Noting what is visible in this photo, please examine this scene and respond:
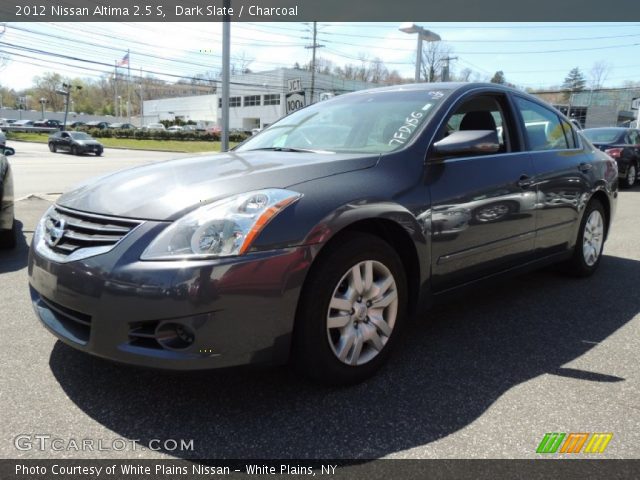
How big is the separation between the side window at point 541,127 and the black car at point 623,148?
974 cm

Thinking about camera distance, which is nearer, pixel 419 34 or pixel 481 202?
pixel 481 202

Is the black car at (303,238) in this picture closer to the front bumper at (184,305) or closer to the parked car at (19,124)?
the front bumper at (184,305)

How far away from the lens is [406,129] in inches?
123

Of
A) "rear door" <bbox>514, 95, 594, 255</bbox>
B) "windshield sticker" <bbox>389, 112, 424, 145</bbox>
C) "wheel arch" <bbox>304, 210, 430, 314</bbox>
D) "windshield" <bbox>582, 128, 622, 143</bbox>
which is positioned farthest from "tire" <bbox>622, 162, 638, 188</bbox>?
"wheel arch" <bbox>304, 210, 430, 314</bbox>

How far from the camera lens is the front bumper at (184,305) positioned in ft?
6.85

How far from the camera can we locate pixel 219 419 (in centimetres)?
230

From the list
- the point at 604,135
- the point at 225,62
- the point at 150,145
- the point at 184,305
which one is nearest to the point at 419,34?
the point at 604,135

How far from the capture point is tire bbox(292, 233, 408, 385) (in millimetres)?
2348

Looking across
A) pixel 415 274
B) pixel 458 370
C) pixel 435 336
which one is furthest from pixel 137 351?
pixel 435 336

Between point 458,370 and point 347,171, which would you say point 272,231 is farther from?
point 458,370

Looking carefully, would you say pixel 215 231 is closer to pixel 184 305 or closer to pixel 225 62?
pixel 184 305

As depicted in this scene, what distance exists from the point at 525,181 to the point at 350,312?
6.00 feet

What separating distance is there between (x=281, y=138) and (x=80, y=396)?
2.10 meters

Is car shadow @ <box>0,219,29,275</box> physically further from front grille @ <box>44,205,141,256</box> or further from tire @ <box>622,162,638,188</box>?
tire @ <box>622,162,638,188</box>
